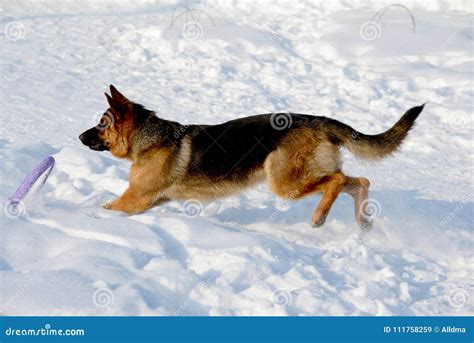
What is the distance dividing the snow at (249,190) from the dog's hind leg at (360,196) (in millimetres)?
121

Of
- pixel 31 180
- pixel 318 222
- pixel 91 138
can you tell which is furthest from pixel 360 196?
pixel 31 180

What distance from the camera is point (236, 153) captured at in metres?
6.07

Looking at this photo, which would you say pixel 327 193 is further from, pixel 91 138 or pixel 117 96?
pixel 91 138

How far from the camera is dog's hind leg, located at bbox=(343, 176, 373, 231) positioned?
6.06m

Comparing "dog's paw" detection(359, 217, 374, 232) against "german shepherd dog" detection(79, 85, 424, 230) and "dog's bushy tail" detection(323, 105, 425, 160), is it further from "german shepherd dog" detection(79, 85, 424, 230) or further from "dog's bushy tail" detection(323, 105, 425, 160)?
"dog's bushy tail" detection(323, 105, 425, 160)

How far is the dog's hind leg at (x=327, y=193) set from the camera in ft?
19.5

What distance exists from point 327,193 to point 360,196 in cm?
38

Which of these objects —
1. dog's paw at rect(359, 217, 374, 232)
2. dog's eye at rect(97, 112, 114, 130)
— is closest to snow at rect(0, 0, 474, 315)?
dog's paw at rect(359, 217, 374, 232)

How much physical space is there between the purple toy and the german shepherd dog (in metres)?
0.51

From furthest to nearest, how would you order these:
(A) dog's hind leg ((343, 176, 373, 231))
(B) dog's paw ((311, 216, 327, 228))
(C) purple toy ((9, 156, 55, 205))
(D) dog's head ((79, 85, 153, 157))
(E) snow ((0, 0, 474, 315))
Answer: (D) dog's head ((79, 85, 153, 157)), (A) dog's hind leg ((343, 176, 373, 231)), (B) dog's paw ((311, 216, 327, 228)), (C) purple toy ((9, 156, 55, 205)), (E) snow ((0, 0, 474, 315))

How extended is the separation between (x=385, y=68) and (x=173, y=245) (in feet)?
23.7

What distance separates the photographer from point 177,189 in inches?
247

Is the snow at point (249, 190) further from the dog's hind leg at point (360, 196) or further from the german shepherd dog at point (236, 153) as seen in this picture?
the german shepherd dog at point (236, 153)

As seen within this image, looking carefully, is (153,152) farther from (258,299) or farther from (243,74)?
(243,74)
